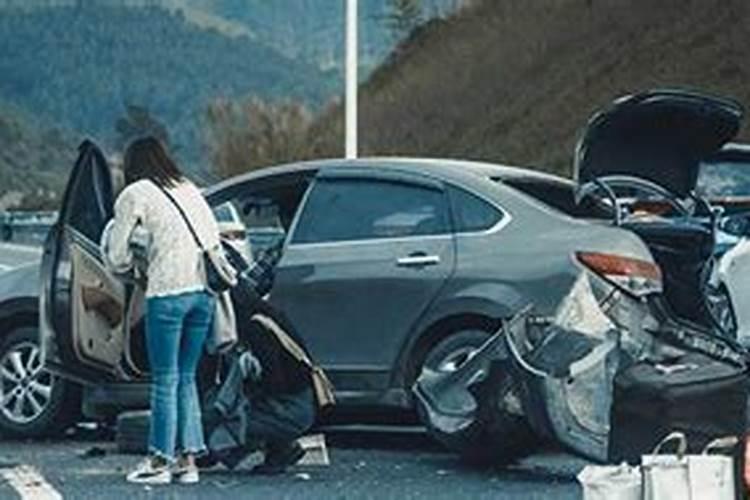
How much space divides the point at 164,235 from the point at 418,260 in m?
1.83

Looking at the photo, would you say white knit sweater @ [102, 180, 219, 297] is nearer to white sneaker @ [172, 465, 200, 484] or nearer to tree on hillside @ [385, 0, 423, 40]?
white sneaker @ [172, 465, 200, 484]

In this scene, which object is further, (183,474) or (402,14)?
(402,14)

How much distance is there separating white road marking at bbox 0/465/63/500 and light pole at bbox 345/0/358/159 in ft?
55.5

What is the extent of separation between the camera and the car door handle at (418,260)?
12.0 m

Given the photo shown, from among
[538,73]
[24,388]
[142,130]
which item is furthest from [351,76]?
[538,73]

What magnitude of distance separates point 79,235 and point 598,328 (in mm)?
3219

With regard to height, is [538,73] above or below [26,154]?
above

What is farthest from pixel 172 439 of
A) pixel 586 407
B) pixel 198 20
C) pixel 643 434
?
pixel 198 20

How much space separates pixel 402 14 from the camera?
300ft

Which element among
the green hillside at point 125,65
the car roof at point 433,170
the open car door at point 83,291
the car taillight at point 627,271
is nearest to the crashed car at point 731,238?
the car taillight at point 627,271

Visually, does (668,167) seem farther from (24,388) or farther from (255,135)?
(255,135)

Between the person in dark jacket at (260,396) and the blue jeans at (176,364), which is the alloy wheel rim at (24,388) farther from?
the blue jeans at (176,364)

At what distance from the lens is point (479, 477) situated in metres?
11.1

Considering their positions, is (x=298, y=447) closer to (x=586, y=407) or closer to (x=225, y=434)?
(x=225, y=434)
